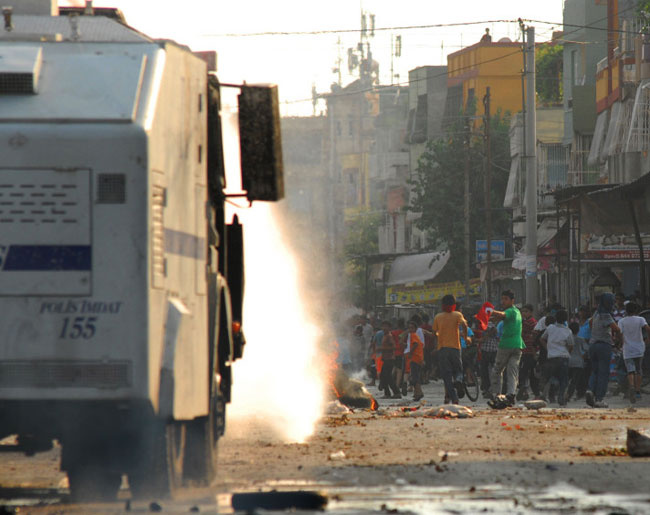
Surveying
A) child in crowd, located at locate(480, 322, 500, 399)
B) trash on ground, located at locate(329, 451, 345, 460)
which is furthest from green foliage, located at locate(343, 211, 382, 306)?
trash on ground, located at locate(329, 451, 345, 460)

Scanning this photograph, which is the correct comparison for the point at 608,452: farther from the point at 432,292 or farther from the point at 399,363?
the point at 432,292

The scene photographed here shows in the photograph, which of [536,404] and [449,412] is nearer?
[449,412]

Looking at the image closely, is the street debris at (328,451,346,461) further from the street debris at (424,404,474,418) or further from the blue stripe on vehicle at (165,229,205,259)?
the street debris at (424,404,474,418)

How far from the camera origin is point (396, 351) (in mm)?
31859

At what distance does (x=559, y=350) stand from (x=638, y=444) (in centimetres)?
1174

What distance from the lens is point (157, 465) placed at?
→ 9.36 metres

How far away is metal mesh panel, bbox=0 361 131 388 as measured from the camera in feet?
27.8

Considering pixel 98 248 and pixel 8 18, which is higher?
pixel 8 18

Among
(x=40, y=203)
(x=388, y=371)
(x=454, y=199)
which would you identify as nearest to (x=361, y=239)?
(x=454, y=199)

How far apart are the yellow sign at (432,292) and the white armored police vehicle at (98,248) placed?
174ft

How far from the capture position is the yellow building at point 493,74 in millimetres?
77062

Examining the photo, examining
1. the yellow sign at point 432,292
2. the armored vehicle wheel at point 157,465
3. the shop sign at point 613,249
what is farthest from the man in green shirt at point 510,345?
the yellow sign at point 432,292

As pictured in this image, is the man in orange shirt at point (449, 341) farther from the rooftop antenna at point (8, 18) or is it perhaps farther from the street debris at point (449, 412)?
the rooftop antenna at point (8, 18)

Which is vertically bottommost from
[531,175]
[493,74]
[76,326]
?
[76,326]
